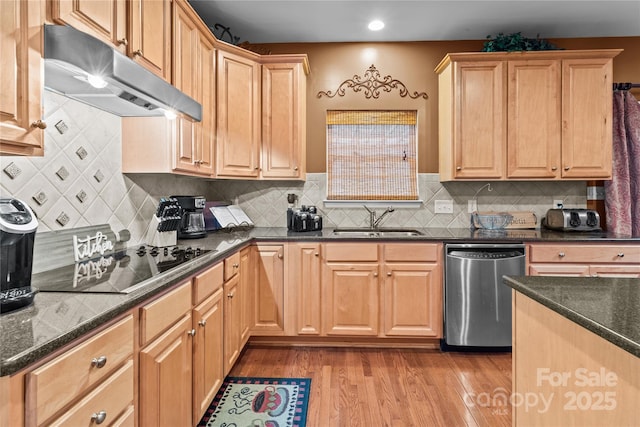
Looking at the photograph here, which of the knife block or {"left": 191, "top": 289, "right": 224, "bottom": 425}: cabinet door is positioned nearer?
{"left": 191, "top": 289, "right": 224, "bottom": 425}: cabinet door

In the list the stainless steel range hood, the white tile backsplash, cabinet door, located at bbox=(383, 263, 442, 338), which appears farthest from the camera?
cabinet door, located at bbox=(383, 263, 442, 338)

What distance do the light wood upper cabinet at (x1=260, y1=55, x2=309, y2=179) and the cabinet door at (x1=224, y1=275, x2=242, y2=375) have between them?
3.71ft

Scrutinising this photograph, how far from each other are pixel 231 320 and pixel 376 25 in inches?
103

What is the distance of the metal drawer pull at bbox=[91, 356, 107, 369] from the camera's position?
983mm

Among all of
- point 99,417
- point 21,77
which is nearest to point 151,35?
point 21,77

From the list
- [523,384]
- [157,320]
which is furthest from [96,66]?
[523,384]

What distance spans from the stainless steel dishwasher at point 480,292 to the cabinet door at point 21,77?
8.21 feet

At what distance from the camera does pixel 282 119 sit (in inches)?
125

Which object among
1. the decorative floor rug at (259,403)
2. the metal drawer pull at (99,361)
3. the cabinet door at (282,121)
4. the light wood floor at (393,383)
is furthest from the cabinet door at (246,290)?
the metal drawer pull at (99,361)

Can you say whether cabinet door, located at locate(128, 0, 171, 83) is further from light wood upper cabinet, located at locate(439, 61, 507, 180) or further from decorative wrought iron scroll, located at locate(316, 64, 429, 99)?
light wood upper cabinet, located at locate(439, 61, 507, 180)

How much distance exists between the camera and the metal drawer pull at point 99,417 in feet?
3.21

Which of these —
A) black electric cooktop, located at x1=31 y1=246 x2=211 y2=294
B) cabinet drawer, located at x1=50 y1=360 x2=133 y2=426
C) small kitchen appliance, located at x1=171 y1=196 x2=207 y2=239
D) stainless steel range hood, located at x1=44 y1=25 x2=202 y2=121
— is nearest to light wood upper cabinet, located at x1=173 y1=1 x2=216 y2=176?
small kitchen appliance, located at x1=171 y1=196 x2=207 y2=239

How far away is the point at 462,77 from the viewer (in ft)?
10.1

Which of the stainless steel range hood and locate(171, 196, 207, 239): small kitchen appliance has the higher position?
the stainless steel range hood
